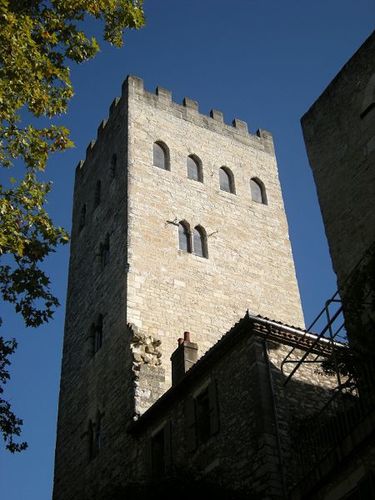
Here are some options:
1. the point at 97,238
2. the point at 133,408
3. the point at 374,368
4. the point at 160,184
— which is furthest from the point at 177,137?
the point at 374,368

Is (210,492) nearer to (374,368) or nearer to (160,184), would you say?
(374,368)

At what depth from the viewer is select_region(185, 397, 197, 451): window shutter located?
51.0 feet

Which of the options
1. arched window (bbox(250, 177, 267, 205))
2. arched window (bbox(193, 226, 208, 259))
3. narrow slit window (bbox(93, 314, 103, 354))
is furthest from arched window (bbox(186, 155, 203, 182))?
narrow slit window (bbox(93, 314, 103, 354))

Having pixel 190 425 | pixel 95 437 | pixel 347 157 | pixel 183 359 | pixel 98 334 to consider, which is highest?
pixel 98 334

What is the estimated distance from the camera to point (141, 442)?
709 inches

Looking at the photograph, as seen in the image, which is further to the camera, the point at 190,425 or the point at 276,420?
the point at 190,425

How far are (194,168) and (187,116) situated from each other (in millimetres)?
3130

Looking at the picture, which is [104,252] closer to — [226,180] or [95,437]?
[226,180]

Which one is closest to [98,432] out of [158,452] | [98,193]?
[158,452]

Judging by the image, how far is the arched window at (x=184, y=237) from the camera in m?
25.4

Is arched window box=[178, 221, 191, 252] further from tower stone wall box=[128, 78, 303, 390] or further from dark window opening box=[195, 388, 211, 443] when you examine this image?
dark window opening box=[195, 388, 211, 443]

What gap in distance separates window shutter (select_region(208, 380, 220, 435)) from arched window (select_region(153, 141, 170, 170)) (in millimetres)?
13652

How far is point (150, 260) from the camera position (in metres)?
24.0

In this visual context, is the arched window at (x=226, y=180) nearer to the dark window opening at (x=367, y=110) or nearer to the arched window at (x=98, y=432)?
the arched window at (x=98, y=432)
